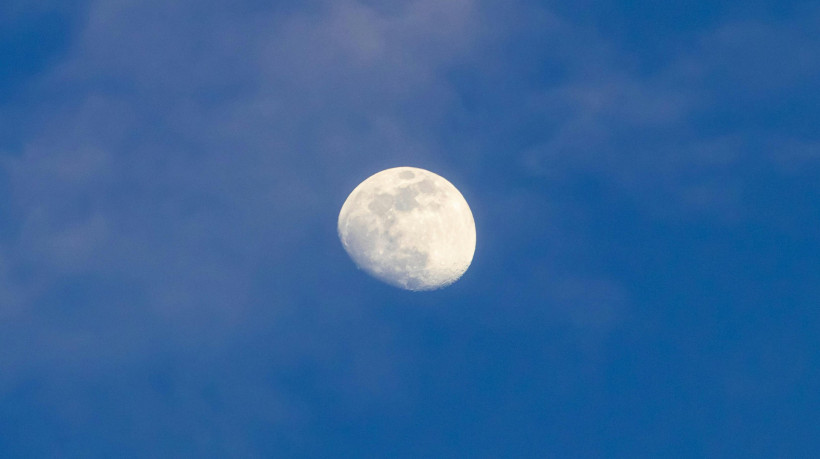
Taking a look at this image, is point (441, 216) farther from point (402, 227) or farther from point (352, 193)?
point (352, 193)

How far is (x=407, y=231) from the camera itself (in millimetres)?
77250

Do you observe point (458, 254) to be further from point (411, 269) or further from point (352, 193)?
point (352, 193)

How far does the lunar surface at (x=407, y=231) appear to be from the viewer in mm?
77438

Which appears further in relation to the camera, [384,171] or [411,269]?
[384,171]

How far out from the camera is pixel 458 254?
80.8m

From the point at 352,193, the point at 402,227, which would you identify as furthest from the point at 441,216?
the point at 352,193

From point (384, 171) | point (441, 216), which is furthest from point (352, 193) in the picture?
point (441, 216)

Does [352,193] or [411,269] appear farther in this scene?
[352,193]

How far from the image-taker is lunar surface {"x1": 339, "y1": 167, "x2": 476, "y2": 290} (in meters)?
77.4

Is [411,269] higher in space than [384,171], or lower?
lower

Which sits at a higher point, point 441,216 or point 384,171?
point 384,171

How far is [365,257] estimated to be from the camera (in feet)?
257

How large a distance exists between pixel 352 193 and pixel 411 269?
1077cm

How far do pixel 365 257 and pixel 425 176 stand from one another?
10.0 m
